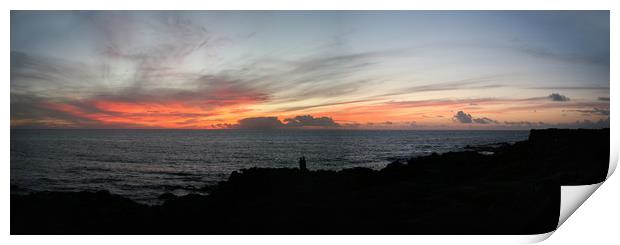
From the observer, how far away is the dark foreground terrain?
3814mm

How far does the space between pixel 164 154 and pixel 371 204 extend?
2885 mm

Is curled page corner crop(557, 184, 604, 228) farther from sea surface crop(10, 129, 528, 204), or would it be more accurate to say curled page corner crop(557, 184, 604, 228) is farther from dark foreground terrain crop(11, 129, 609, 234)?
sea surface crop(10, 129, 528, 204)

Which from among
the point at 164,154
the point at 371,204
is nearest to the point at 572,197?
the point at 371,204

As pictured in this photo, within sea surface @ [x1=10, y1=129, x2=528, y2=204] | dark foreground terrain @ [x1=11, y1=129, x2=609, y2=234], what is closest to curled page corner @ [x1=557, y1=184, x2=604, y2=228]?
dark foreground terrain @ [x1=11, y1=129, x2=609, y2=234]

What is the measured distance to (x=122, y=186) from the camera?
4363mm

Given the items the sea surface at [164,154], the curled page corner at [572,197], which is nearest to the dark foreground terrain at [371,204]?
the curled page corner at [572,197]

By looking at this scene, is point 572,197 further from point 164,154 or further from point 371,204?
point 164,154

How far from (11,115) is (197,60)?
5.55 feet

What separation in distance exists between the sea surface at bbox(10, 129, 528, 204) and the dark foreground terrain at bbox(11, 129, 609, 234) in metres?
0.18

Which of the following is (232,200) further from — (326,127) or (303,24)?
(303,24)

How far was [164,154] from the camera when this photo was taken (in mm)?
5430

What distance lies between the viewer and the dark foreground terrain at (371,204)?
3814mm
